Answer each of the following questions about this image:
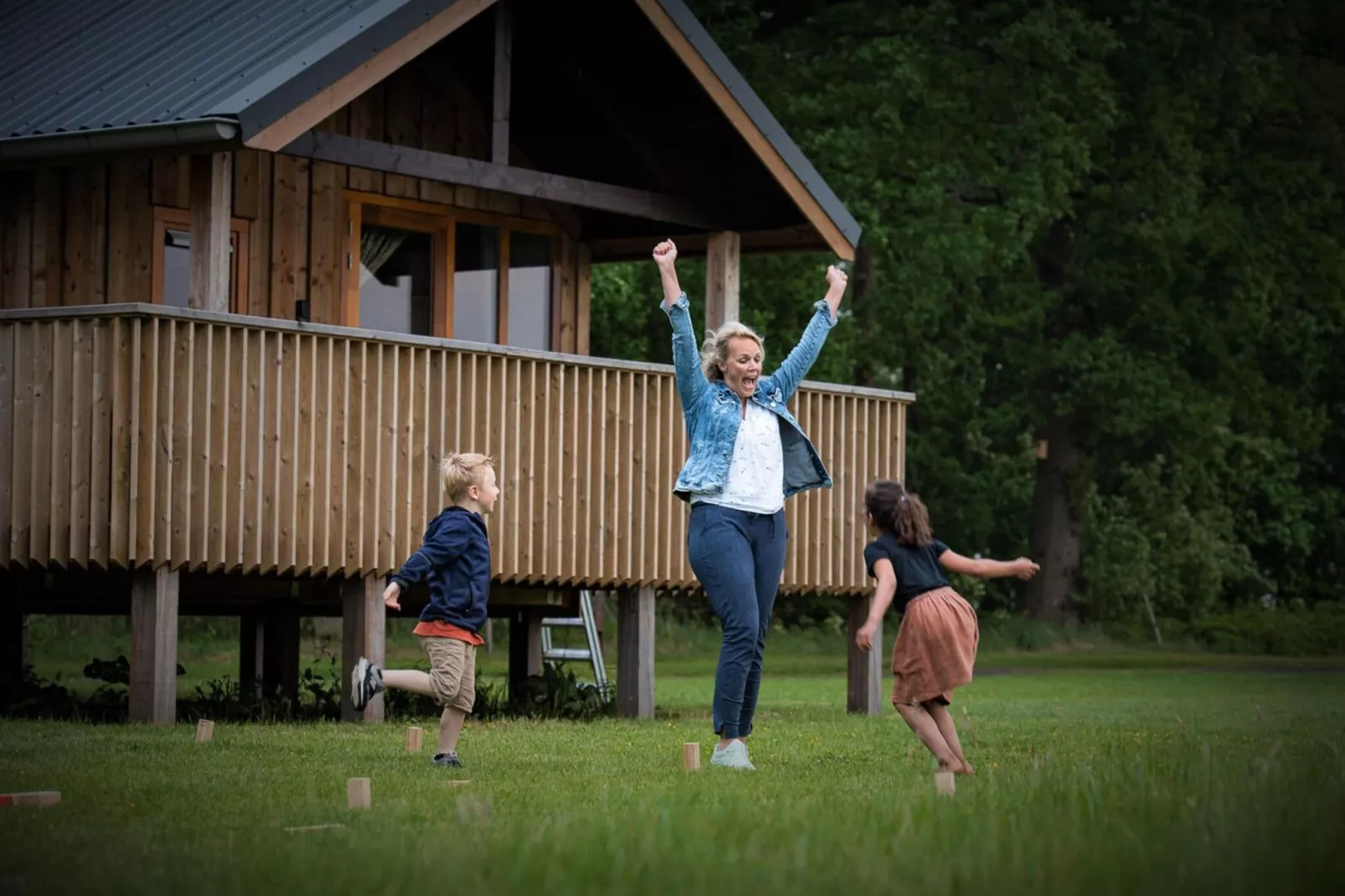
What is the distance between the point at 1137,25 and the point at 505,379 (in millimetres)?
22260

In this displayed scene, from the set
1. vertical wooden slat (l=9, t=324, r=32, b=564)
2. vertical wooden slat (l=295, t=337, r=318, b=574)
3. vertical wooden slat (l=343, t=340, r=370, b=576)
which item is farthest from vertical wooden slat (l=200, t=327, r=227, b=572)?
vertical wooden slat (l=9, t=324, r=32, b=564)

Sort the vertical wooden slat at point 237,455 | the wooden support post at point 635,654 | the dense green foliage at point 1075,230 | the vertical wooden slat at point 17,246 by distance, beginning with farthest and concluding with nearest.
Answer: the dense green foliage at point 1075,230, the wooden support post at point 635,654, the vertical wooden slat at point 17,246, the vertical wooden slat at point 237,455

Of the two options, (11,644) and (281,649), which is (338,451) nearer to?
(11,644)

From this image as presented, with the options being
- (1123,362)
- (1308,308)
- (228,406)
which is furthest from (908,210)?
(228,406)

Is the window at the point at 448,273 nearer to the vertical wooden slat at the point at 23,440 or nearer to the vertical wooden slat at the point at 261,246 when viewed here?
the vertical wooden slat at the point at 261,246

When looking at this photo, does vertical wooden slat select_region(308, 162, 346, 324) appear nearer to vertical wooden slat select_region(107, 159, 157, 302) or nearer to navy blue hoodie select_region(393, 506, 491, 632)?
vertical wooden slat select_region(107, 159, 157, 302)

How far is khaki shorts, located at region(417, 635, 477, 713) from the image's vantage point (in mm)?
10391

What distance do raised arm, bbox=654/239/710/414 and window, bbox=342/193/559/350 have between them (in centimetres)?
758

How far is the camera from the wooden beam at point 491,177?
49.9 feet

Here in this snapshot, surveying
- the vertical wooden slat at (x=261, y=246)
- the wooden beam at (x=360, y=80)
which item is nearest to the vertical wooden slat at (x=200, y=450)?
the wooden beam at (x=360, y=80)

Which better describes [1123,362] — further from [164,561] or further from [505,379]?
[164,561]

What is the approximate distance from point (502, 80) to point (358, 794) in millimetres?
8998

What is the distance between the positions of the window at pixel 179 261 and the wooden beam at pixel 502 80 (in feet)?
7.02

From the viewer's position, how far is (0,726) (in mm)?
12930
